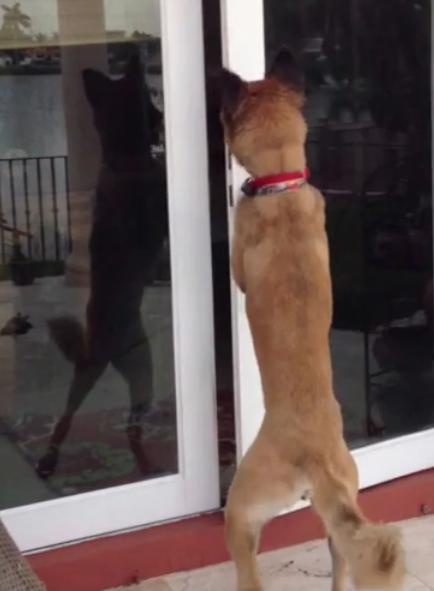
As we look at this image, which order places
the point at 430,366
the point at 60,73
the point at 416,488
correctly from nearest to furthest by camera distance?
the point at 60,73
the point at 416,488
the point at 430,366

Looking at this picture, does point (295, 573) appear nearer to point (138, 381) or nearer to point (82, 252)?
point (138, 381)

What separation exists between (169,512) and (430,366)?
1.21 m

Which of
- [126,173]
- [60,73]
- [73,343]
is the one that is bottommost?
[73,343]

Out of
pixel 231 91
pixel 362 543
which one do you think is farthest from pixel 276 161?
pixel 362 543

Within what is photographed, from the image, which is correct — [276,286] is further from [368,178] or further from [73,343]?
[368,178]

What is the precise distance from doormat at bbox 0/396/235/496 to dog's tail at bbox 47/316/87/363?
190mm

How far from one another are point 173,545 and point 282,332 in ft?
3.15

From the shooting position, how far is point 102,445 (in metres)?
3.90

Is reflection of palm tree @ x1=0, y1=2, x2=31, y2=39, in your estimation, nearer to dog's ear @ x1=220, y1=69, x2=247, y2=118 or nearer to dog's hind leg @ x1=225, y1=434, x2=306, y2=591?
dog's ear @ x1=220, y1=69, x2=247, y2=118

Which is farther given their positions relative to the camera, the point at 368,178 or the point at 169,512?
the point at 368,178

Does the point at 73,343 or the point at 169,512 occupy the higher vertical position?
the point at 73,343

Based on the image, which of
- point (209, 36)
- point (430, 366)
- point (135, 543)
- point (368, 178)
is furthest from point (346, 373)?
point (209, 36)

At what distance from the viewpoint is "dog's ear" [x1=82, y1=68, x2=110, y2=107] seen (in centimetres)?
362

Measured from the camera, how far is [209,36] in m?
3.69
